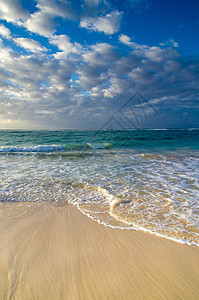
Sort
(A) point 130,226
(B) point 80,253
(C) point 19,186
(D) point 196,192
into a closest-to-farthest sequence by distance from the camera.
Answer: (B) point 80,253 → (A) point 130,226 → (D) point 196,192 → (C) point 19,186

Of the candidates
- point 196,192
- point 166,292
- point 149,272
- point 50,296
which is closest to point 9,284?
point 50,296

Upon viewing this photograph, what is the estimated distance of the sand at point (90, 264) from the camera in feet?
5.23

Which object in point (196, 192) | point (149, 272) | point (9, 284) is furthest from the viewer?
point (196, 192)

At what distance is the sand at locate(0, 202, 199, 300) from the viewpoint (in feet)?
5.23

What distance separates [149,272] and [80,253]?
0.96m

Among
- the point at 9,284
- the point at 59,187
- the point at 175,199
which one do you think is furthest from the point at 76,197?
the point at 175,199

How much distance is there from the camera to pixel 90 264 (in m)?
1.93

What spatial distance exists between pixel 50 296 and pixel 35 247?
0.83 metres

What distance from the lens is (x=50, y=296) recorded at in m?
1.56

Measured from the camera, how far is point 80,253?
6.96 ft

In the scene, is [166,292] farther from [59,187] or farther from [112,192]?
[59,187]

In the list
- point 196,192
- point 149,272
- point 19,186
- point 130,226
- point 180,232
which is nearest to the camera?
point 149,272

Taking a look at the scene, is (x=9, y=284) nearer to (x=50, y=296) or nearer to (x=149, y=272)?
(x=50, y=296)

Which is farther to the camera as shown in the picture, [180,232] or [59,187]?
[59,187]
